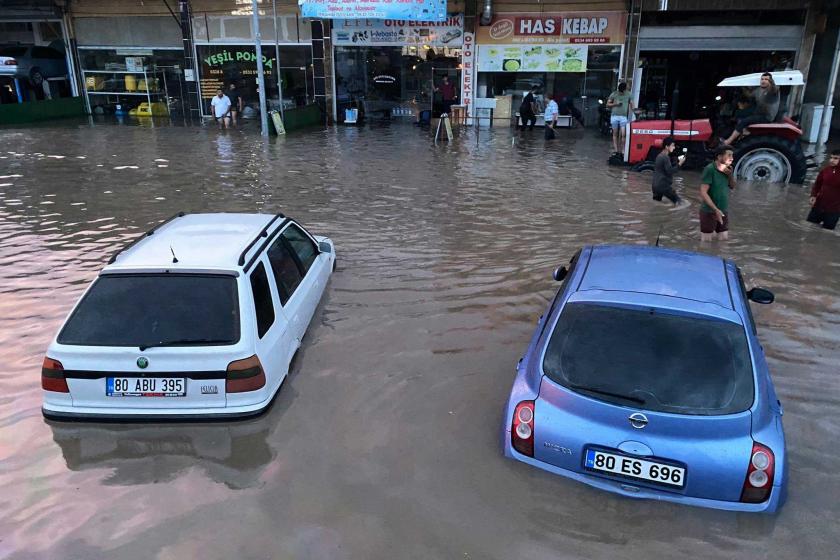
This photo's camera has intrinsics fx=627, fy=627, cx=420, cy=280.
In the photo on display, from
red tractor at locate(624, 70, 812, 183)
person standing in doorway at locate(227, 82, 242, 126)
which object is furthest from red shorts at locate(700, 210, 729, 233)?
person standing in doorway at locate(227, 82, 242, 126)

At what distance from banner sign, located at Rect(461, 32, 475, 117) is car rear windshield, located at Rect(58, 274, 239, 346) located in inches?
879

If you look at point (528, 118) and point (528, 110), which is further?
point (528, 118)

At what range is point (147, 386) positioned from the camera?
15.2 ft

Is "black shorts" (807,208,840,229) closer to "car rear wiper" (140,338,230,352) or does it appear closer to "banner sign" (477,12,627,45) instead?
"car rear wiper" (140,338,230,352)

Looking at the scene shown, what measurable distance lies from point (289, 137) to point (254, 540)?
19464 millimetres

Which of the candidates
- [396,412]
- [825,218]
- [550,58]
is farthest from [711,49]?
[396,412]

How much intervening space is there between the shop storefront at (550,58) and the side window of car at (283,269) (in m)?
20.7

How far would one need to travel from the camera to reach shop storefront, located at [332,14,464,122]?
2569 cm

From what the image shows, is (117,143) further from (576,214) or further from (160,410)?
(160,410)

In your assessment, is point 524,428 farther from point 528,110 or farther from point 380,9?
point 380,9

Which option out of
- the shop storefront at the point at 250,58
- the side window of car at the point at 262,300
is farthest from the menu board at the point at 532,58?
the side window of car at the point at 262,300

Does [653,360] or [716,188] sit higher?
[716,188]

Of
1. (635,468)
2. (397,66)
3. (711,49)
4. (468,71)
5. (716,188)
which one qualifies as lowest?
(635,468)

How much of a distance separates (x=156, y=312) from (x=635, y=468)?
355cm
